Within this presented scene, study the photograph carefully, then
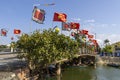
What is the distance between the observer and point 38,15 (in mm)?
58938

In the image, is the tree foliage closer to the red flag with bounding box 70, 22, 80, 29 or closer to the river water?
the river water

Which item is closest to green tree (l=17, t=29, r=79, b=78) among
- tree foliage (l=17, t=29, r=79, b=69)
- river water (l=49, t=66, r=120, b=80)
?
tree foliage (l=17, t=29, r=79, b=69)

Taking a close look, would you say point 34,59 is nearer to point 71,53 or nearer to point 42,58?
point 42,58

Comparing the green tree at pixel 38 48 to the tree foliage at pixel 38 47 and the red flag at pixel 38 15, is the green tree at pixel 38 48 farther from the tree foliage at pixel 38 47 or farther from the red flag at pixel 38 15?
the red flag at pixel 38 15

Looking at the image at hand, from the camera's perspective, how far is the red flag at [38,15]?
57250 mm

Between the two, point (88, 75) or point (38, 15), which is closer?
point (38, 15)

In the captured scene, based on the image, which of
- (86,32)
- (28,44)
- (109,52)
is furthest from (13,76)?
(109,52)

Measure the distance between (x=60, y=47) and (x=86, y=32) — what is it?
218 ft

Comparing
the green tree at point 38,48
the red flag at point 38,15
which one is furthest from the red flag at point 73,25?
the green tree at point 38,48

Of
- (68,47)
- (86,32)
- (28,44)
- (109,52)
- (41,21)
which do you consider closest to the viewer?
(28,44)

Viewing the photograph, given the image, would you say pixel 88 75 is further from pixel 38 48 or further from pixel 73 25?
pixel 38 48

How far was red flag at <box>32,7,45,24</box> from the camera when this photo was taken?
57.2 m

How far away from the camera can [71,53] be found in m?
60.3

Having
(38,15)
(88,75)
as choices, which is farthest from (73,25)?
(38,15)
